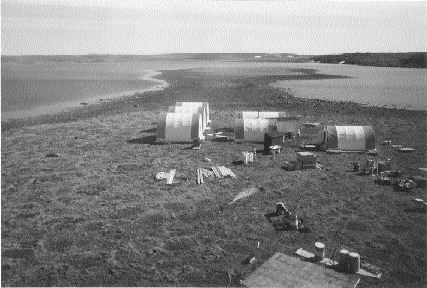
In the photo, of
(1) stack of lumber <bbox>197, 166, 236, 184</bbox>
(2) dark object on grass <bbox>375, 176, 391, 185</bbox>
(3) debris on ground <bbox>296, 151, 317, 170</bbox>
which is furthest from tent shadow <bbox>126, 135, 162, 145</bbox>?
(2) dark object on grass <bbox>375, 176, 391, 185</bbox>

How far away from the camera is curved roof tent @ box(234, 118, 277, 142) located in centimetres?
2705

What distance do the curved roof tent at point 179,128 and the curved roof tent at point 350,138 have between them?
29.5 ft

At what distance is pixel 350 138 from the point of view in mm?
24297

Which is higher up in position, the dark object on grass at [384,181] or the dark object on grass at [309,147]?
the dark object on grass at [309,147]

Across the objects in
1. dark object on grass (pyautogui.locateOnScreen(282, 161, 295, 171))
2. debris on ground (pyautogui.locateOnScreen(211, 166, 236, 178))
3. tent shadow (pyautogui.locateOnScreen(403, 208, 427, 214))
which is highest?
dark object on grass (pyautogui.locateOnScreen(282, 161, 295, 171))

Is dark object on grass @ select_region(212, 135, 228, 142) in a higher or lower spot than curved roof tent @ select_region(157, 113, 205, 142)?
lower

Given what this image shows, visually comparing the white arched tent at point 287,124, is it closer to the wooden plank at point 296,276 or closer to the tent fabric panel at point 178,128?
the tent fabric panel at point 178,128

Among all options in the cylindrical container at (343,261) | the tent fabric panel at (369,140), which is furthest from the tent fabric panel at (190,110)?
the cylindrical container at (343,261)

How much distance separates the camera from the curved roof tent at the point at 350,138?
79.3 ft

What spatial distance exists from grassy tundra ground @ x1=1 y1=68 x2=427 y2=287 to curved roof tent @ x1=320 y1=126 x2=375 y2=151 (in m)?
0.88

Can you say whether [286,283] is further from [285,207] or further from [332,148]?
[332,148]

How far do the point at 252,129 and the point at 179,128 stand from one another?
5.35 m

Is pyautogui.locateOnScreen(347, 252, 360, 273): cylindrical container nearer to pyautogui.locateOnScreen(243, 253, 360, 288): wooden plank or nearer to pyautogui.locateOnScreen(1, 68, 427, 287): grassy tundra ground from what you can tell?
pyautogui.locateOnScreen(243, 253, 360, 288): wooden plank

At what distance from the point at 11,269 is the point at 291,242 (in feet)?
30.7
